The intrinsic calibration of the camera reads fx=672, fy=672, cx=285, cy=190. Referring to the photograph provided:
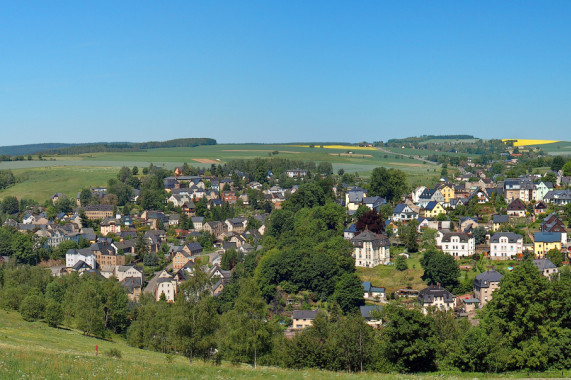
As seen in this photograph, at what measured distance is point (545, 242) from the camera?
5444 cm

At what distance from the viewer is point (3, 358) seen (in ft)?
65.2

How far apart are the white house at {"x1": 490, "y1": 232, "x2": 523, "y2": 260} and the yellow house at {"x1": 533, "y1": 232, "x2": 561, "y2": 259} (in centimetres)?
123

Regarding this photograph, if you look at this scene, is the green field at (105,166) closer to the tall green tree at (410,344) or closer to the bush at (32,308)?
the bush at (32,308)

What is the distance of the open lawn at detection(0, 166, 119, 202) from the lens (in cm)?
10694

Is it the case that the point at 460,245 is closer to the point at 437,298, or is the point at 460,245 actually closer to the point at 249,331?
the point at 437,298

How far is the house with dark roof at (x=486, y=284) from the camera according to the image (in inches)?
1829

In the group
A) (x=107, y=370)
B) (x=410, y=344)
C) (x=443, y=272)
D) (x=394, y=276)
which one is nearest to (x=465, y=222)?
(x=394, y=276)

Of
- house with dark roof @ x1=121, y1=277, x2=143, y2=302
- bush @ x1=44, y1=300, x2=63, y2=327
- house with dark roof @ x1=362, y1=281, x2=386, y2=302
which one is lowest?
house with dark roof @ x1=121, y1=277, x2=143, y2=302

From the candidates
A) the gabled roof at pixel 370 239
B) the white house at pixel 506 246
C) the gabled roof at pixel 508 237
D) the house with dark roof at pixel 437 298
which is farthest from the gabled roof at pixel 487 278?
the gabled roof at pixel 370 239

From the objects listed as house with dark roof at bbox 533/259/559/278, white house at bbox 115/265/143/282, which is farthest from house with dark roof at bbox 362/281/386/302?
white house at bbox 115/265/143/282

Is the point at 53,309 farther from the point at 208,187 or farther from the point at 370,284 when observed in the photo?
the point at 208,187

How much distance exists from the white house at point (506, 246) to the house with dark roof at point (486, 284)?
7021 mm

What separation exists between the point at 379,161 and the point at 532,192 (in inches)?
3461

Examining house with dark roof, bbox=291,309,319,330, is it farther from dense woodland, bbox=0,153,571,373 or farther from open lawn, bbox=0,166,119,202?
open lawn, bbox=0,166,119,202
